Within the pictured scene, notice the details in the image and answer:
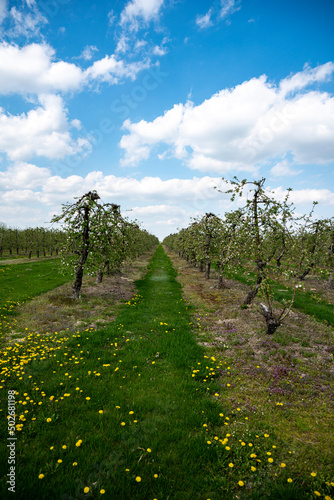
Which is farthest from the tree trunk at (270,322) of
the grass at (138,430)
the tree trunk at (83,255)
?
the tree trunk at (83,255)

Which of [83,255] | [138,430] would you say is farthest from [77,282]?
[138,430]

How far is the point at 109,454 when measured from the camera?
16.9 ft

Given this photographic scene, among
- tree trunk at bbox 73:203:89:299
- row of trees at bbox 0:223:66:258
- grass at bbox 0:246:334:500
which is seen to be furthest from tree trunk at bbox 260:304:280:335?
row of trees at bbox 0:223:66:258

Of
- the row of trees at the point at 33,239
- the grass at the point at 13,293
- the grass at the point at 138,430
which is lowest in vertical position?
the grass at the point at 138,430

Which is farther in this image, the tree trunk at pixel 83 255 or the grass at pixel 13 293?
the tree trunk at pixel 83 255

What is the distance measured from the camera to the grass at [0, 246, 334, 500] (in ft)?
15.1

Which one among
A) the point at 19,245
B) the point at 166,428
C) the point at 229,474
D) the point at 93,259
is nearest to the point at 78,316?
the point at 93,259

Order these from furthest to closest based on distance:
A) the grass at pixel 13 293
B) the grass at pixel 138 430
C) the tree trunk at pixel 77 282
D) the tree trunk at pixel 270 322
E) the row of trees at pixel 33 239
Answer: the row of trees at pixel 33 239
the tree trunk at pixel 77 282
the grass at pixel 13 293
the tree trunk at pixel 270 322
the grass at pixel 138 430

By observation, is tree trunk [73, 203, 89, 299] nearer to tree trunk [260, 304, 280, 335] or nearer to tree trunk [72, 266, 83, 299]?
tree trunk [72, 266, 83, 299]

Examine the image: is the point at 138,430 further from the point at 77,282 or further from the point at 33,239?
the point at 33,239

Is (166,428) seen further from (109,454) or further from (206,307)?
(206,307)

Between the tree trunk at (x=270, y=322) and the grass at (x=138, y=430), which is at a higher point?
the tree trunk at (x=270, y=322)

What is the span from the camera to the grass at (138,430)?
4613 mm

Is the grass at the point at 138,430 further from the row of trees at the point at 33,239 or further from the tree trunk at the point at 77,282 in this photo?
the row of trees at the point at 33,239
